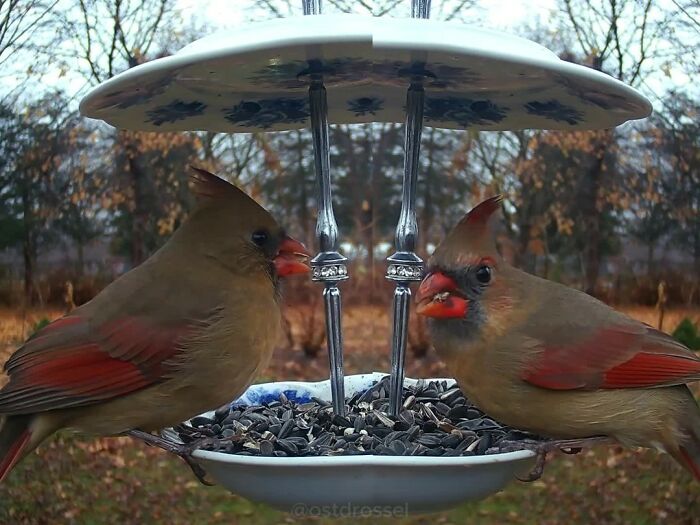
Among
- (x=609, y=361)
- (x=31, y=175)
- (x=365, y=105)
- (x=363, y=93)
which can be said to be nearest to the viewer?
(x=609, y=361)

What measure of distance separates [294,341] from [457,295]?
2844mm

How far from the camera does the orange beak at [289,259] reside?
1.41 m

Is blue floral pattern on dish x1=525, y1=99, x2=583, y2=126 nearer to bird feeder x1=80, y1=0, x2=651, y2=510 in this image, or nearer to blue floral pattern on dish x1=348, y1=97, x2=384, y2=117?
bird feeder x1=80, y1=0, x2=651, y2=510

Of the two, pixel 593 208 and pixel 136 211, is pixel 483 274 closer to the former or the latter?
pixel 593 208

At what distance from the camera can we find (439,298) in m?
1.33

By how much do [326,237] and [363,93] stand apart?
39 cm

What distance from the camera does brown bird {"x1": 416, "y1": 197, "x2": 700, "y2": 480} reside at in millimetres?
1351

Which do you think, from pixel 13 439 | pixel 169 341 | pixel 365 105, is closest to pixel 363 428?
pixel 169 341

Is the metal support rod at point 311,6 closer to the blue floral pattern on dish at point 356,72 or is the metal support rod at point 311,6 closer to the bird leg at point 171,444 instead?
the blue floral pattern on dish at point 356,72

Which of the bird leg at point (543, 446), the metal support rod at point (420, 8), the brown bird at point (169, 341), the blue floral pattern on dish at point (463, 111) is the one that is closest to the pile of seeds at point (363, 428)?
the bird leg at point (543, 446)

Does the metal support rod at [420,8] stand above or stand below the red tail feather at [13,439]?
above

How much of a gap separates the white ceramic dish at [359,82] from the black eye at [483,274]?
1.05 ft

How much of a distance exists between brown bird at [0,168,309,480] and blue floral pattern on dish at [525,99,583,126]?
52cm

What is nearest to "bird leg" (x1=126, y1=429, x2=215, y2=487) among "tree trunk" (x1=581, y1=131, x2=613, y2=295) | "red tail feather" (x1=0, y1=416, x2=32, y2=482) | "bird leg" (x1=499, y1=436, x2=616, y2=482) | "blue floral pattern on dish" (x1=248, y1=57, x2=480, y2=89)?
"red tail feather" (x1=0, y1=416, x2=32, y2=482)
